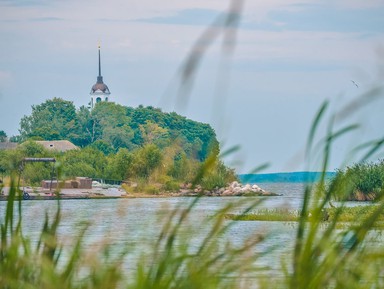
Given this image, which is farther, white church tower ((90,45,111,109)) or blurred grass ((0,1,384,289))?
white church tower ((90,45,111,109))

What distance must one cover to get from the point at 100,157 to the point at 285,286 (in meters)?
77.7

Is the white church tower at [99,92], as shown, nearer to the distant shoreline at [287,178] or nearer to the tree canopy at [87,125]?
the tree canopy at [87,125]

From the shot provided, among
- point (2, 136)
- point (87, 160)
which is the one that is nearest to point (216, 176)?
point (87, 160)

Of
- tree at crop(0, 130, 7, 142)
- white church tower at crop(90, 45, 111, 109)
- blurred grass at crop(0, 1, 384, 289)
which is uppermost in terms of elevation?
white church tower at crop(90, 45, 111, 109)

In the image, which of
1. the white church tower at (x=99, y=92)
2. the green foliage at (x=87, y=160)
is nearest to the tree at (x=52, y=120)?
the white church tower at (x=99, y=92)

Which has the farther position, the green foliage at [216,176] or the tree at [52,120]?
the tree at [52,120]

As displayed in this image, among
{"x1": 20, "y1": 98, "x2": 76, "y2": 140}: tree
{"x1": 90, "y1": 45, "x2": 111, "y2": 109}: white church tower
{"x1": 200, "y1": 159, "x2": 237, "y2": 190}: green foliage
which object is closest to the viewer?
{"x1": 200, "y1": 159, "x2": 237, "y2": 190}: green foliage

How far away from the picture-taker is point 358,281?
2338 millimetres

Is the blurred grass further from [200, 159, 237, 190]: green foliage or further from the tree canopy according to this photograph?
the tree canopy

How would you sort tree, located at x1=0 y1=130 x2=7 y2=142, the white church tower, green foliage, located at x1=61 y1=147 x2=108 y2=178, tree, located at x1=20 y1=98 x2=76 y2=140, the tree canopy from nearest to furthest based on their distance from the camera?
1. green foliage, located at x1=61 y1=147 x2=108 y2=178
2. the tree canopy
3. tree, located at x1=0 y1=130 x2=7 y2=142
4. tree, located at x1=20 y1=98 x2=76 y2=140
5. the white church tower

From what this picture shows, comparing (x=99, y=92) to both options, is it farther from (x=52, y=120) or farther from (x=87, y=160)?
(x=87, y=160)

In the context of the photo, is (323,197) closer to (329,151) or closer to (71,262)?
(329,151)

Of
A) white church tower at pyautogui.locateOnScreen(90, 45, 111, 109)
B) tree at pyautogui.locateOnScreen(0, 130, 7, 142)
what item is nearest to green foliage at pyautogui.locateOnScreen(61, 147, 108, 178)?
tree at pyautogui.locateOnScreen(0, 130, 7, 142)

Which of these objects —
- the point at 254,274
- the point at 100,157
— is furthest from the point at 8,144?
the point at 254,274
